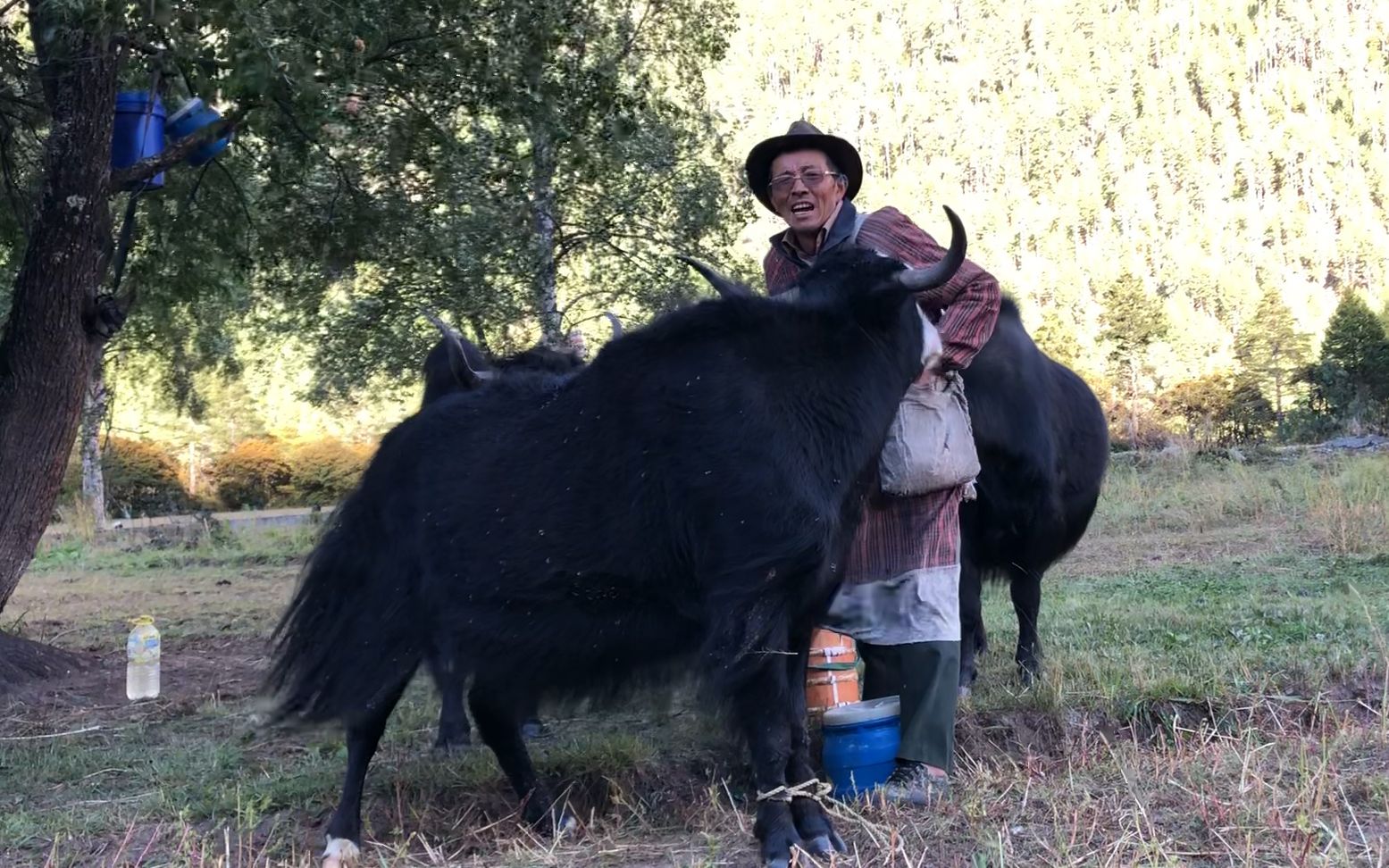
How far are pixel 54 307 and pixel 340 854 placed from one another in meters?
4.19

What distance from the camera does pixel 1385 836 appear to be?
10.5 feet

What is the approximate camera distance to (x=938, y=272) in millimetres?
3691

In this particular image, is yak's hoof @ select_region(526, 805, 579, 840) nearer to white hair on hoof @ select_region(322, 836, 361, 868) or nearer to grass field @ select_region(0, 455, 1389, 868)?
grass field @ select_region(0, 455, 1389, 868)

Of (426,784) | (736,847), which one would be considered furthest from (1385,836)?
(426,784)

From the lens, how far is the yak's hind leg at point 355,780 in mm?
3932

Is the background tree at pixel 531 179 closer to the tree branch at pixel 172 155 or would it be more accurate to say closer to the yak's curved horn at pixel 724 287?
the tree branch at pixel 172 155

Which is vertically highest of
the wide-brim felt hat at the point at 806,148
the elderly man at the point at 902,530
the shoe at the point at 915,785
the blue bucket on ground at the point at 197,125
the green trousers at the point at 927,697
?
the blue bucket on ground at the point at 197,125

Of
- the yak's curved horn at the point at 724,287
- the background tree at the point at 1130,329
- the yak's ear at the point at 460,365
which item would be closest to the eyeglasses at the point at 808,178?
the yak's curved horn at the point at 724,287

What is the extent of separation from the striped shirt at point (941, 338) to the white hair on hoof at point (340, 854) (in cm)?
189

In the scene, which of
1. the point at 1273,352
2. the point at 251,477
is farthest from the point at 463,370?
the point at 1273,352

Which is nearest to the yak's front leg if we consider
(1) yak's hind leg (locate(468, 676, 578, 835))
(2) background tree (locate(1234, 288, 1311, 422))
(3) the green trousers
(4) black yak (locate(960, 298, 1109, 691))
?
(3) the green trousers

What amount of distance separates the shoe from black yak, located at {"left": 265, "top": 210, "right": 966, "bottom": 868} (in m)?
0.43

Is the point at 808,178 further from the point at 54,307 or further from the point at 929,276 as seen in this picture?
the point at 54,307

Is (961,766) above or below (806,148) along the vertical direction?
below
